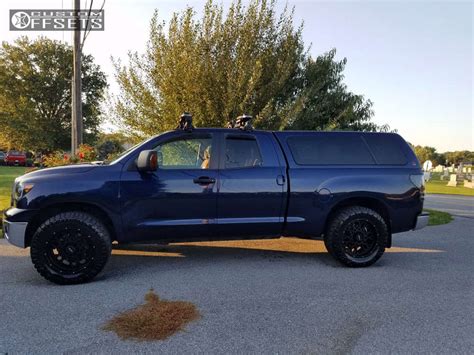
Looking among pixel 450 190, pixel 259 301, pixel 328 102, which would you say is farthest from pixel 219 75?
pixel 450 190

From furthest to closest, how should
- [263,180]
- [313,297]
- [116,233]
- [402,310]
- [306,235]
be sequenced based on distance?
[306,235], [263,180], [116,233], [313,297], [402,310]

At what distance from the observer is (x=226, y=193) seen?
15.9 ft

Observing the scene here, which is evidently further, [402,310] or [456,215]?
[456,215]

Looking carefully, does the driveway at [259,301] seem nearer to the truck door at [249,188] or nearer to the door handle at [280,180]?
the truck door at [249,188]

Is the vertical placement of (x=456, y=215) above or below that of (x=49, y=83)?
below

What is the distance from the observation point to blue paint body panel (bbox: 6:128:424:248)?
14.6ft

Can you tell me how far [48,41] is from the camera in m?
38.8

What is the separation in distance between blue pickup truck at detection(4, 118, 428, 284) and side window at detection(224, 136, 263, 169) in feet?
0.05

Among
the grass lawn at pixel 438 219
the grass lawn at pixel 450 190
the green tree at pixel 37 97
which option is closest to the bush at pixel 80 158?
the grass lawn at pixel 438 219

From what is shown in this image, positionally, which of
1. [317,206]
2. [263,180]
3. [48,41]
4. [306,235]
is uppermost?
[48,41]

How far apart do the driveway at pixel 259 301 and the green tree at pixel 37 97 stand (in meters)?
33.3

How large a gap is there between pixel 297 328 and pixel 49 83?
40258 mm

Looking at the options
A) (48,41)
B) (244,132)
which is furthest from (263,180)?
(48,41)

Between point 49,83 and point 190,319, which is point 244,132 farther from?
point 49,83
